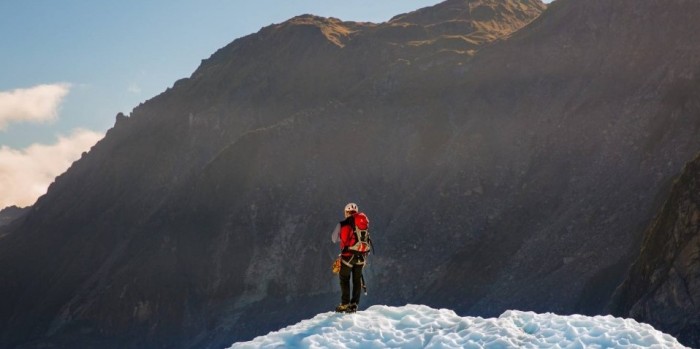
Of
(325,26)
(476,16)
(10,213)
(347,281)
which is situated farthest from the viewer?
(10,213)

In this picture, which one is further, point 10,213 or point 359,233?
point 10,213

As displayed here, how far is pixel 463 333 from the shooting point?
13.3 meters

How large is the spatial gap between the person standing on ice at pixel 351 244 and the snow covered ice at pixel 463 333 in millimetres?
3037

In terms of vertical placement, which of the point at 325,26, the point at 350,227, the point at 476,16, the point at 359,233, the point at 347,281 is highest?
the point at 325,26

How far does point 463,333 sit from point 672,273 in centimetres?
2817

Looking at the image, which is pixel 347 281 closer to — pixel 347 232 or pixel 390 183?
pixel 347 232

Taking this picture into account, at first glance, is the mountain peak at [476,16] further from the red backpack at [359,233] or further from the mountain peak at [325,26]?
the red backpack at [359,233]

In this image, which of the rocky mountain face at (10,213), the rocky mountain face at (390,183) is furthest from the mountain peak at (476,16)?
the rocky mountain face at (10,213)

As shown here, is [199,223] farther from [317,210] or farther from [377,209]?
[377,209]

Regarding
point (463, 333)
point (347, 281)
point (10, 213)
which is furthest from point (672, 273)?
point (10, 213)

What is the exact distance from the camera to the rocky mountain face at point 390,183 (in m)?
56.0

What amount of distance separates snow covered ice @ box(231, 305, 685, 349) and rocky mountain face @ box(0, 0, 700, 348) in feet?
114

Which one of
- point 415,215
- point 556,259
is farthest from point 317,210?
point 556,259

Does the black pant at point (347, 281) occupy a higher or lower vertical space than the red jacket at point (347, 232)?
lower
